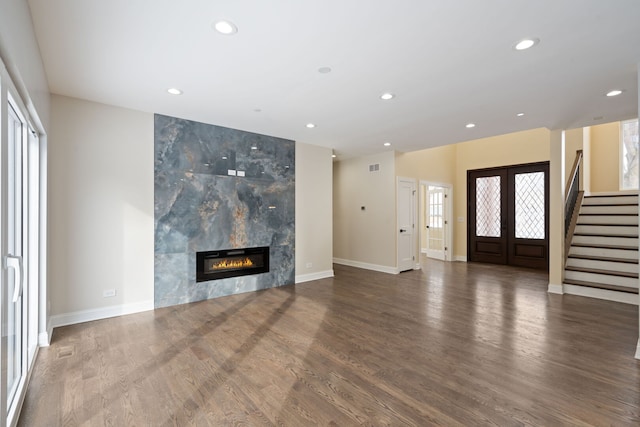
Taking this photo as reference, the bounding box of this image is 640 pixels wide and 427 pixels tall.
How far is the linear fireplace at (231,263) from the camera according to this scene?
4.62m

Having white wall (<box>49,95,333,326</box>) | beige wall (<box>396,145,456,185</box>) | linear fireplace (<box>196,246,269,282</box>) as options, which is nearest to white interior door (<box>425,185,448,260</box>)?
beige wall (<box>396,145,456,185</box>)

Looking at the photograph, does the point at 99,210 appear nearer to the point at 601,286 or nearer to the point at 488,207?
the point at 601,286

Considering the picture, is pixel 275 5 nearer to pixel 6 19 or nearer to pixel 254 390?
pixel 6 19

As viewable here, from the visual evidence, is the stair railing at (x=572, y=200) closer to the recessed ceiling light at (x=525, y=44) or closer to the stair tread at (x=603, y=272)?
the stair tread at (x=603, y=272)

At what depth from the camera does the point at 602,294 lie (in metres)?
4.67

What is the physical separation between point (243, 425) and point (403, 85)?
346 cm

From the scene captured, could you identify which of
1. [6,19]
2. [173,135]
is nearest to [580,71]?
[6,19]

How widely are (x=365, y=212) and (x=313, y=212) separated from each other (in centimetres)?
182

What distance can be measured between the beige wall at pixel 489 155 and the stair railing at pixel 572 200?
35.8 inches

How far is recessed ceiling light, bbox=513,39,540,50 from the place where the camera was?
2.41 meters

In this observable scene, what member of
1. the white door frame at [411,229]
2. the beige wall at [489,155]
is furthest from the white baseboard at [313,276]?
the beige wall at [489,155]

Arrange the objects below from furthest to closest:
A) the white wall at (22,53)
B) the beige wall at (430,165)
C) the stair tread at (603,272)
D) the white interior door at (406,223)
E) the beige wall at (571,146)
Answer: the beige wall at (430,165) → the white interior door at (406,223) → the beige wall at (571,146) → the stair tread at (603,272) → the white wall at (22,53)

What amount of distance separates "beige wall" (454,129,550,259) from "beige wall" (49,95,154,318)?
7.88 m

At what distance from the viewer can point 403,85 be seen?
130 inches
